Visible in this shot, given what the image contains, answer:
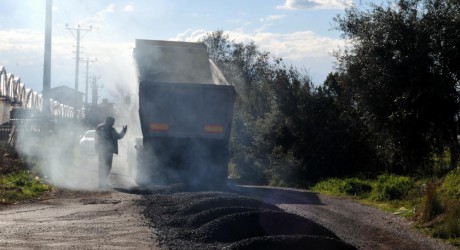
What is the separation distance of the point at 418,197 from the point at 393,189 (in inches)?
62.4

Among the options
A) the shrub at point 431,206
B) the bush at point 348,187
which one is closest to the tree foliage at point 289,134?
the bush at point 348,187

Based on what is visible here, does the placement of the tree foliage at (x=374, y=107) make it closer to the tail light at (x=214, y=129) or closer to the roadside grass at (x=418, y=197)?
the roadside grass at (x=418, y=197)

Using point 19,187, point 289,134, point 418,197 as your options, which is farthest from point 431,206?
point 289,134

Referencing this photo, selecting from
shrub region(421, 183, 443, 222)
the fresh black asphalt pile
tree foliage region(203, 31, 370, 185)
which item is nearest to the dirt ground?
the fresh black asphalt pile

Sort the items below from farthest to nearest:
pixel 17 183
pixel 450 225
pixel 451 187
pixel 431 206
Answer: pixel 17 183 → pixel 451 187 → pixel 431 206 → pixel 450 225

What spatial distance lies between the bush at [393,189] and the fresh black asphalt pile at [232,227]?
15.8 ft

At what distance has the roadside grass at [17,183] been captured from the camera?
14609 mm

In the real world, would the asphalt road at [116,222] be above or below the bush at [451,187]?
below

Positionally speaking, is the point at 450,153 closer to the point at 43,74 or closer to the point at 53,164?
the point at 53,164

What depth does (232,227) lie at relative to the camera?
30.6ft

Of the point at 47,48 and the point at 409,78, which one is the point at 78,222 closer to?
the point at 409,78

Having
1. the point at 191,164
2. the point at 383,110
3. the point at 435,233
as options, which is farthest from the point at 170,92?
the point at 435,233

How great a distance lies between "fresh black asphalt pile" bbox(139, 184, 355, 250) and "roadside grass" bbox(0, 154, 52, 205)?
392cm

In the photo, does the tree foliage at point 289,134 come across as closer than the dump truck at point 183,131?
No
